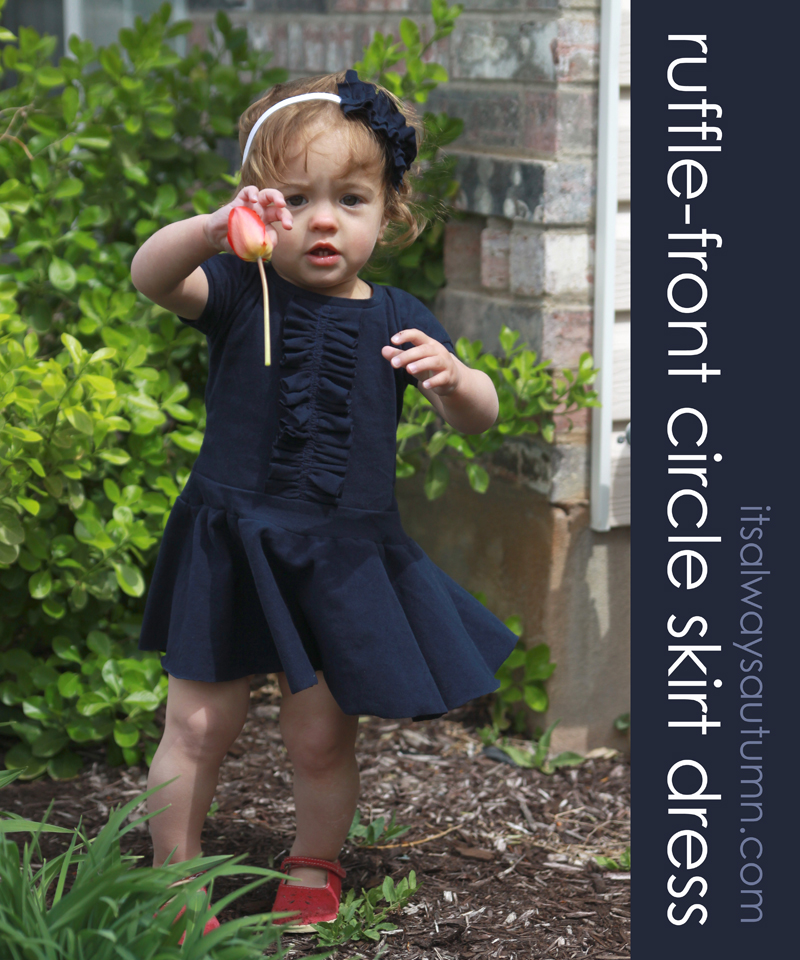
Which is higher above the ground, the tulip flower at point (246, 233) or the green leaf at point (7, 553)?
the tulip flower at point (246, 233)

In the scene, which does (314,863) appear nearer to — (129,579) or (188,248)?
(129,579)

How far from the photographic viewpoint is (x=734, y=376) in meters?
2.29

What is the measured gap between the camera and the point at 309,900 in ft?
7.39

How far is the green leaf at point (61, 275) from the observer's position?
2859mm

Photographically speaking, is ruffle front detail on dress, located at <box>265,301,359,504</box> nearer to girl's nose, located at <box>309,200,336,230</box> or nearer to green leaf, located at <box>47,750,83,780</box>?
girl's nose, located at <box>309,200,336,230</box>

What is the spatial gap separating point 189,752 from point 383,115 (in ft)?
3.86

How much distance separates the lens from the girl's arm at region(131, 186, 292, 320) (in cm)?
183

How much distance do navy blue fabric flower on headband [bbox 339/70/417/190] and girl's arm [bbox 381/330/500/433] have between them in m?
0.31

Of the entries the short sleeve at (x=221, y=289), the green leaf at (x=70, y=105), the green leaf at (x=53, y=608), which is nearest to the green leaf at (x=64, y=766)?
the green leaf at (x=53, y=608)

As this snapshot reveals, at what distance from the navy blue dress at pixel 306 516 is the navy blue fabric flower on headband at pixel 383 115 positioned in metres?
0.25

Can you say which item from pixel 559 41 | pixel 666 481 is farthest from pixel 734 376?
pixel 559 41

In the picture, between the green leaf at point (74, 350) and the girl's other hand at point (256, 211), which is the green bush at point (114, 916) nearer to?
the girl's other hand at point (256, 211)

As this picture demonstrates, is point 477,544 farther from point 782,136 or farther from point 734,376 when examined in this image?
point 782,136

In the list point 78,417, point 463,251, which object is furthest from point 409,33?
point 78,417
